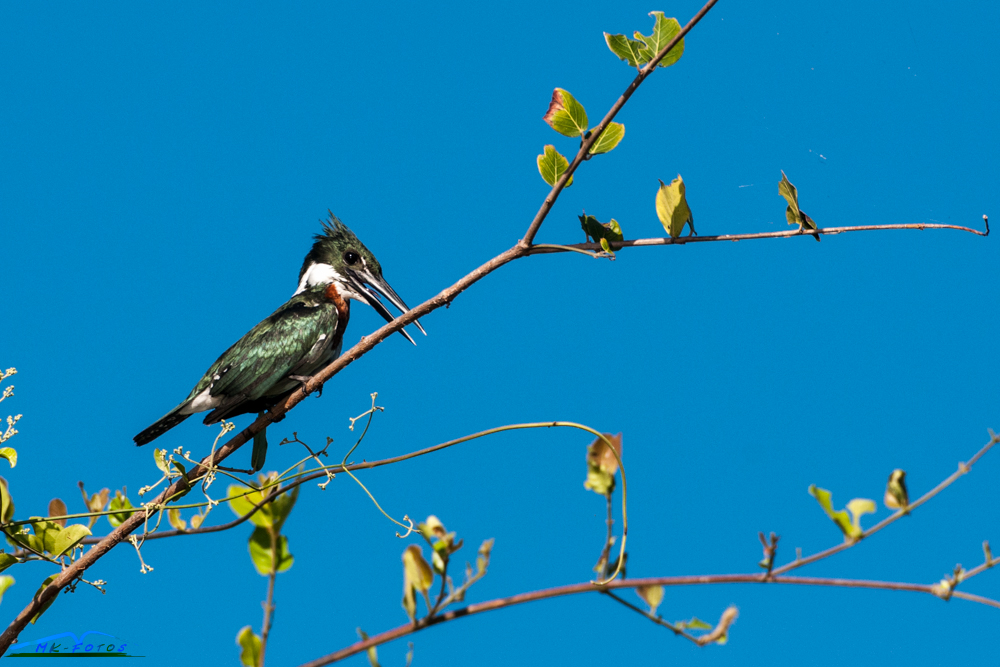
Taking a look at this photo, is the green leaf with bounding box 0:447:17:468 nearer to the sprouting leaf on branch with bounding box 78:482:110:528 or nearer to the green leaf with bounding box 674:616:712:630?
the sprouting leaf on branch with bounding box 78:482:110:528

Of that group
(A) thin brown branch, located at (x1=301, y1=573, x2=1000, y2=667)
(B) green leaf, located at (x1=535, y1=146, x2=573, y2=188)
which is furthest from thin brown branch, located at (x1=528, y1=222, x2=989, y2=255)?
(A) thin brown branch, located at (x1=301, y1=573, x2=1000, y2=667)

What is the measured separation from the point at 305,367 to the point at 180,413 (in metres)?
0.60

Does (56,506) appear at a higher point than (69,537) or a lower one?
higher

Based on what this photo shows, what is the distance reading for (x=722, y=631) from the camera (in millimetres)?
1131

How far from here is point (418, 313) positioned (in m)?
2.02

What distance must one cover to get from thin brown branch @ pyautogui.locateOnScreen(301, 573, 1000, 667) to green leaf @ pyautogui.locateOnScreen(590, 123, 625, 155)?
1.13 metres

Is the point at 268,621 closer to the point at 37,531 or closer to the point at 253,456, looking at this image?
the point at 37,531

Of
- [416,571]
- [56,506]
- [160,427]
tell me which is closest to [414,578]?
[416,571]

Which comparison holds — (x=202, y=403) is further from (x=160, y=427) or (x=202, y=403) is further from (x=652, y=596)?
(x=652, y=596)

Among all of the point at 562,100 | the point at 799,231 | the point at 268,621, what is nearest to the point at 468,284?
the point at 562,100

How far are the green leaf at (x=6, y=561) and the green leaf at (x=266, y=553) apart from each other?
1157mm

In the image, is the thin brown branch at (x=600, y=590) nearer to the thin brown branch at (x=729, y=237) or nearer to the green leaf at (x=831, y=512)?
the green leaf at (x=831, y=512)

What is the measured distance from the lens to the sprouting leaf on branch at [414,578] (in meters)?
1.14

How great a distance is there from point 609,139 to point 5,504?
171cm
